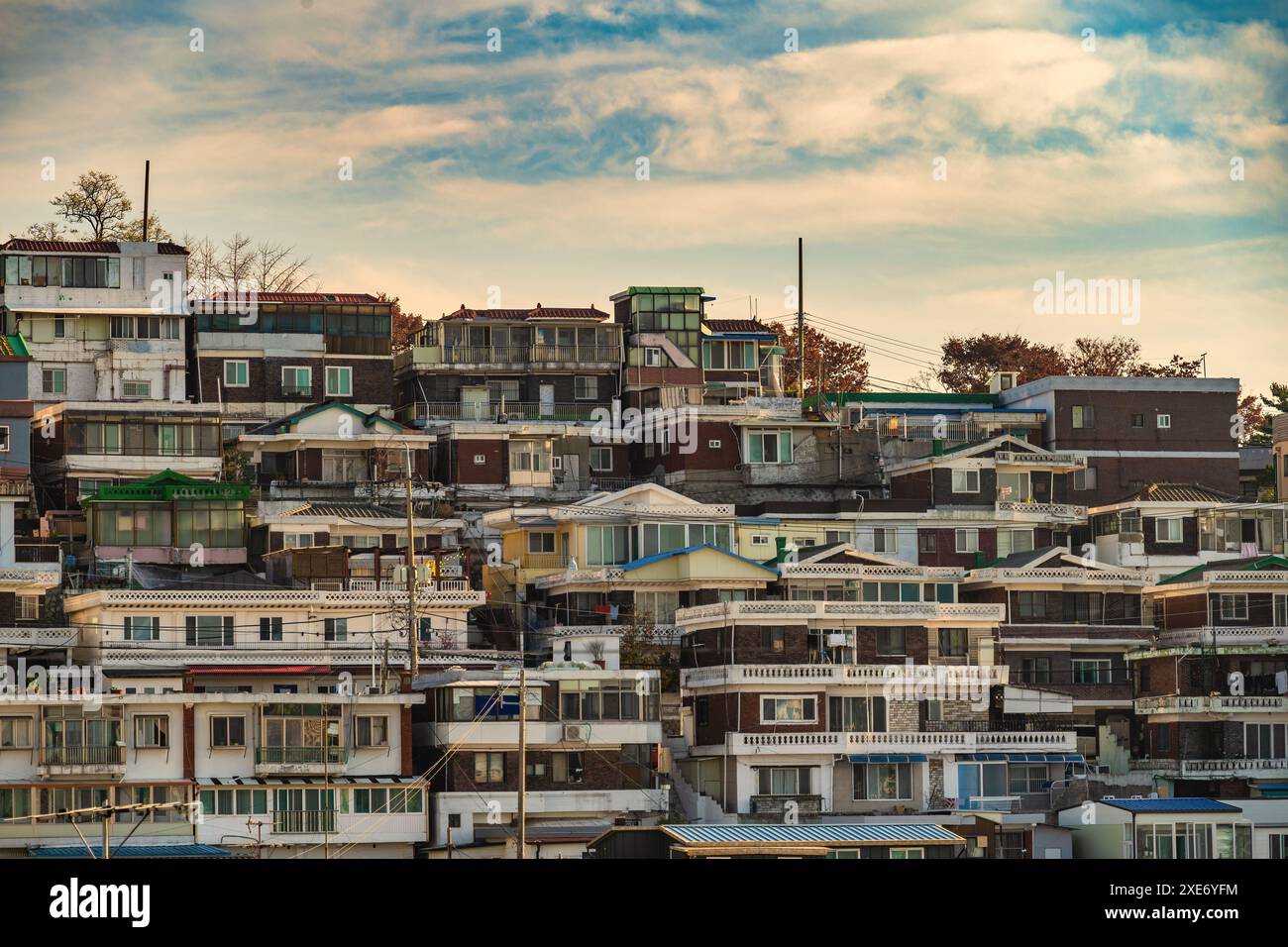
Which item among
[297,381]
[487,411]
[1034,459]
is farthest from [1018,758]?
[297,381]

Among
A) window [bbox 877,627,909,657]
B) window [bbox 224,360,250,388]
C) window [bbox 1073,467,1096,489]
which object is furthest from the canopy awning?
window [bbox 224,360,250,388]

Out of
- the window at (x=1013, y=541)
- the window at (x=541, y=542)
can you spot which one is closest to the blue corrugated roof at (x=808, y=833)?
the window at (x=541, y=542)

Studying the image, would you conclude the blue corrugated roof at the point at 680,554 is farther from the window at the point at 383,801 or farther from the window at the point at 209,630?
the window at the point at 383,801

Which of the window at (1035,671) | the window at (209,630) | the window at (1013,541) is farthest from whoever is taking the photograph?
the window at (1013,541)

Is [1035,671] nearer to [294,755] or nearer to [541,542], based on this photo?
[541,542]
